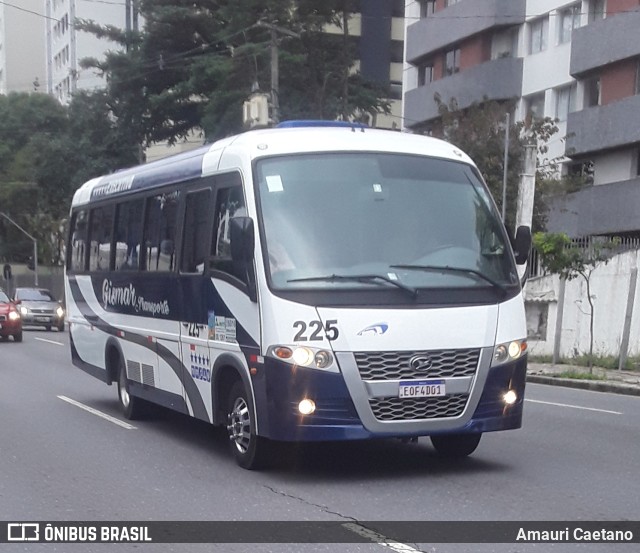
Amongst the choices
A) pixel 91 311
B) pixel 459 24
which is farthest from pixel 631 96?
pixel 91 311

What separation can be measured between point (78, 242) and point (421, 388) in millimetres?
8380

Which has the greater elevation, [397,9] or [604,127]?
[397,9]

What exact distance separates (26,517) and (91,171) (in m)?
45.2

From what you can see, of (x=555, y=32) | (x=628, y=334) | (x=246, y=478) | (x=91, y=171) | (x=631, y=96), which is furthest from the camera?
(x=91, y=171)

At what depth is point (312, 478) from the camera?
31.1 ft

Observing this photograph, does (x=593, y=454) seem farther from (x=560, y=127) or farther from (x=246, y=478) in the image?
(x=560, y=127)

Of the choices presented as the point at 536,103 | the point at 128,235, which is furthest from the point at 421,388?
the point at 536,103

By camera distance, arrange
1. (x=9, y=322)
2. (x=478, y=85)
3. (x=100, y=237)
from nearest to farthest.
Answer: (x=100, y=237), (x=9, y=322), (x=478, y=85)

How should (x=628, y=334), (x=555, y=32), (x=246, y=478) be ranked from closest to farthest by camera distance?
(x=246, y=478) → (x=628, y=334) → (x=555, y=32)

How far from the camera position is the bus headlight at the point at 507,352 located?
30.7 ft

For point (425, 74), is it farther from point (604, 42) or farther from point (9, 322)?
point (9, 322)

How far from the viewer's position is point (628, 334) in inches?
834

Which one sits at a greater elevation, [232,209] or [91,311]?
[232,209]

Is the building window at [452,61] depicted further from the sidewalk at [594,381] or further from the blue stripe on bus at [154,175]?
the blue stripe on bus at [154,175]
